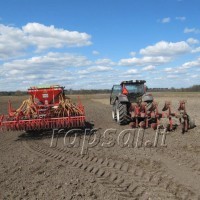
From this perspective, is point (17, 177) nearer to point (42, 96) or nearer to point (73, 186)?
point (73, 186)

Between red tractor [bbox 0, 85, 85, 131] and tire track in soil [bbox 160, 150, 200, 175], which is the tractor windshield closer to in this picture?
red tractor [bbox 0, 85, 85, 131]

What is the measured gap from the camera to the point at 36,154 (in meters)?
9.02

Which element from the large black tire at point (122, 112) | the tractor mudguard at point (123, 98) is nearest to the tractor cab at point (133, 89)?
the tractor mudguard at point (123, 98)

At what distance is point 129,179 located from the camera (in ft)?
19.3

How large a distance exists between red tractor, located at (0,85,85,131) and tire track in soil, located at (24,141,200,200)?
161 inches

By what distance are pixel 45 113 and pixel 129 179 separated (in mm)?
7309

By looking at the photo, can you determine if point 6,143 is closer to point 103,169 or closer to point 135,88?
point 103,169

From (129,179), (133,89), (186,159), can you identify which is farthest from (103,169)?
(133,89)

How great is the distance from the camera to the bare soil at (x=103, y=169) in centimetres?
529

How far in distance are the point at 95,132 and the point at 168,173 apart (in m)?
6.86

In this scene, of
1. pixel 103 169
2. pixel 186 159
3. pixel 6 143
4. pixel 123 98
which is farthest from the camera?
pixel 123 98

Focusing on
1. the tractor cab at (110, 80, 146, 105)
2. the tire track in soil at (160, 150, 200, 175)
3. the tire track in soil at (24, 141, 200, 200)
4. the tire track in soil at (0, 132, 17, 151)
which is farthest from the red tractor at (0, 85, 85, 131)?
the tire track in soil at (160, 150, 200, 175)

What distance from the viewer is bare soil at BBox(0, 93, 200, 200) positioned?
5293mm

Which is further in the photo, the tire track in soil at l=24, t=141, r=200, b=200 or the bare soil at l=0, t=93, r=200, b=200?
the bare soil at l=0, t=93, r=200, b=200
